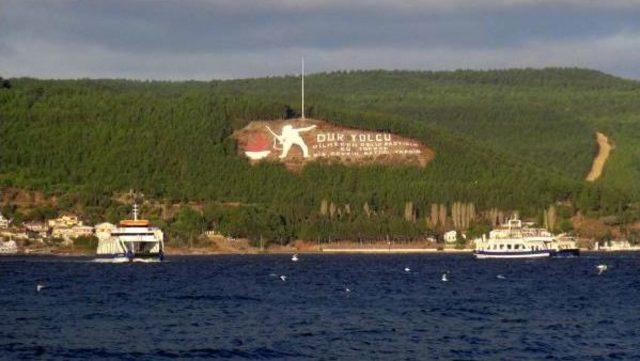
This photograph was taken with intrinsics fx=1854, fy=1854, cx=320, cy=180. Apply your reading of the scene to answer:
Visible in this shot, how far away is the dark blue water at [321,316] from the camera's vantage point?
3337 inches

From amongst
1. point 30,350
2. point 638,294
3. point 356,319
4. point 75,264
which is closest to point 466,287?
point 638,294

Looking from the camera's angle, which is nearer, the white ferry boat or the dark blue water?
the dark blue water

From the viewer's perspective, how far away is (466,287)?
136 m

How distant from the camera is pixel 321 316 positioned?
104 meters

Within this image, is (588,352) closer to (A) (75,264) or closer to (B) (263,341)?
(B) (263,341)

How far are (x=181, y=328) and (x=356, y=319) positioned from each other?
36.5 ft

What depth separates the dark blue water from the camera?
278 feet

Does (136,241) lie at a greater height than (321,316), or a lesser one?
lesser

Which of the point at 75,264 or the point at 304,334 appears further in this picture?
the point at 75,264

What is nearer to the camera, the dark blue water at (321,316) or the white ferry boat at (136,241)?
the dark blue water at (321,316)

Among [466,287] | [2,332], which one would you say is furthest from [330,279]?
[2,332]

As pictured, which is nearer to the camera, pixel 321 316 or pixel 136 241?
pixel 321 316

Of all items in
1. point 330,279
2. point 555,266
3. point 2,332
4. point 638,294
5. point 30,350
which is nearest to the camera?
point 30,350

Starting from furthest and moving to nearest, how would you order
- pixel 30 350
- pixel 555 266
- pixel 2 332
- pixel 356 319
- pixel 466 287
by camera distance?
pixel 555 266, pixel 466 287, pixel 356 319, pixel 2 332, pixel 30 350
